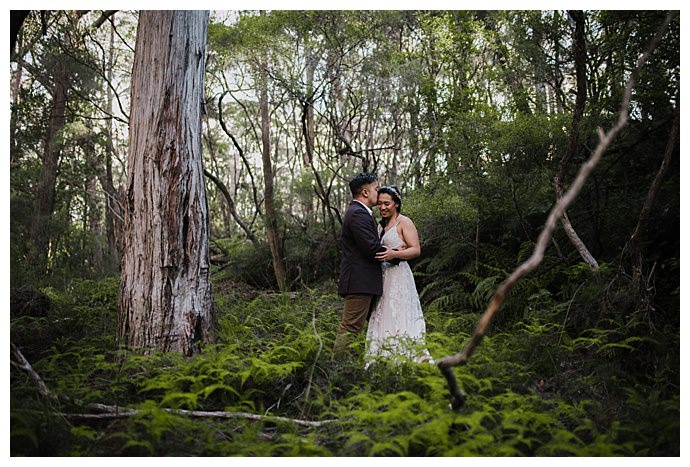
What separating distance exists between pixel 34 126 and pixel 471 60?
30.9ft

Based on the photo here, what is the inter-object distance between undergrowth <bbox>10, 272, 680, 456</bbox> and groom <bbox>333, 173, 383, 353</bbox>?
227mm

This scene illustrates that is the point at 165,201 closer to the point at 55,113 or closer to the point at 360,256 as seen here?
the point at 360,256

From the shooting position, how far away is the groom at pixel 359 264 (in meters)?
5.27

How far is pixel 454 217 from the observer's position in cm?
789

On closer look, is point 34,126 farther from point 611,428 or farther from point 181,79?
point 611,428

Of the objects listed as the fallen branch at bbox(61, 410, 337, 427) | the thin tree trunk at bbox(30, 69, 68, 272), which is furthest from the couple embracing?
the thin tree trunk at bbox(30, 69, 68, 272)

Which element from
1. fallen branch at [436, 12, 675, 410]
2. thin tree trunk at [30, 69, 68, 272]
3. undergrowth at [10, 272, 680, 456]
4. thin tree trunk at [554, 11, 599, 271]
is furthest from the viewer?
thin tree trunk at [30, 69, 68, 272]

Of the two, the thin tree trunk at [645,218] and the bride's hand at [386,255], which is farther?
the bride's hand at [386,255]

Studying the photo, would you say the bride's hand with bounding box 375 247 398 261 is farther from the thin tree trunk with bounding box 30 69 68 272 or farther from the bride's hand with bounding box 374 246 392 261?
the thin tree trunk with bounding box 30 69 68 272

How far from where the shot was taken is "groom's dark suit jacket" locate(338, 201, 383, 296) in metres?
5.27

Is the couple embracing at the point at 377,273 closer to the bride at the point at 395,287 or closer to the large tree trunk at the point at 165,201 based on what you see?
the bride at the point at 395,287

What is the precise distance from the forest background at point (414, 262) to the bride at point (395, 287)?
1.55 ft

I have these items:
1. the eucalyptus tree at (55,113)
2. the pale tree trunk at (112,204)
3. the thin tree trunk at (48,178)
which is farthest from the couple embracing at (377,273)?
the pale tree trunk at (112,204)
